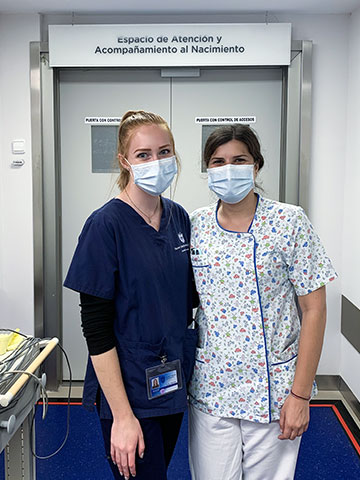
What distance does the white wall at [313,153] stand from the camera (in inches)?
122

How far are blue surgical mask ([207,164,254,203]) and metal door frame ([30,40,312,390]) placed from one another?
179cm

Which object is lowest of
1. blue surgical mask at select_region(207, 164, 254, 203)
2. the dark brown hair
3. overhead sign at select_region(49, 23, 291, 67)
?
blue surgical mask at select_region(207, 164, 254, 203)

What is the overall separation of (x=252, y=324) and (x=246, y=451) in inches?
15.4

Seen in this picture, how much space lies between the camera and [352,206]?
304 centimetres

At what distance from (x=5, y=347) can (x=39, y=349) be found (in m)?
0.12

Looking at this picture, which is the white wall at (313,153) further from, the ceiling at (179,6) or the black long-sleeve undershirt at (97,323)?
the black long-sleeve undershirt at (97,323)

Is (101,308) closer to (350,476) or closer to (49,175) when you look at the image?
(350,476)

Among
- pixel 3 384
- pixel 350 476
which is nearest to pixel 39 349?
pixel 3 384

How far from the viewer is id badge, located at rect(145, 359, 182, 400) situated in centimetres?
134

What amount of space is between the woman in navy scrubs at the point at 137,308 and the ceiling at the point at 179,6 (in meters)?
1.81

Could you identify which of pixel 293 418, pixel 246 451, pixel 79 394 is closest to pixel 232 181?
pixel 293 418

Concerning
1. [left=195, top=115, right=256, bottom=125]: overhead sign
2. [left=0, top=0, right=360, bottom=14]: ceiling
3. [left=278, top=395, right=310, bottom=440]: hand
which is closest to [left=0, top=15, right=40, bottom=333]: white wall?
[left=0, top=0, right=360, bottom=14]: ceiling

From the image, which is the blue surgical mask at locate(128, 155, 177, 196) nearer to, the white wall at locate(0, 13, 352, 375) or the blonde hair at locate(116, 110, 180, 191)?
the blonde hair at locate(116, 110, 180, 191)

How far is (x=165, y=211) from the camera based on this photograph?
149 cm
